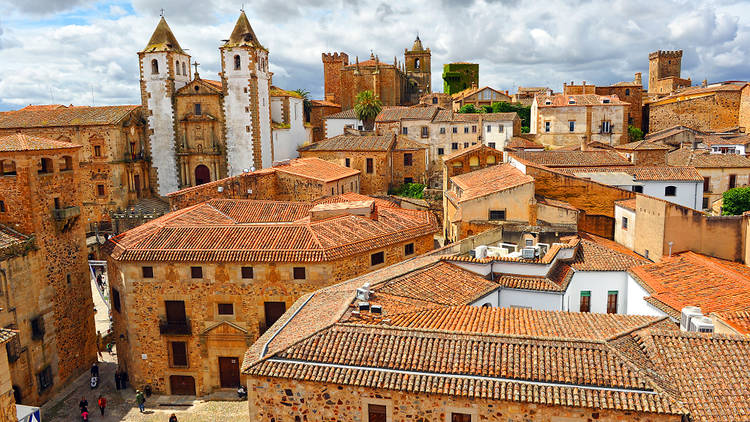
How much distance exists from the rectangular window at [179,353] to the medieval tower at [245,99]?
24767mm

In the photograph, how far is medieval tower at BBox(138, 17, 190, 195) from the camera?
4756 cm

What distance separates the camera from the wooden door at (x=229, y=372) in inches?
961

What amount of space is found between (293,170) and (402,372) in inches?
1201

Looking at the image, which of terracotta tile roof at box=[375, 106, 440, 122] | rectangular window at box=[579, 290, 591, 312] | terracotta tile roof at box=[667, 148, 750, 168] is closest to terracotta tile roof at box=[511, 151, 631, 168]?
terracotta tile roof at box=[667, 148, 750, 168]

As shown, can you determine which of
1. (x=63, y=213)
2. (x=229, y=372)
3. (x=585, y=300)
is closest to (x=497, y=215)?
(x=585, y=300)

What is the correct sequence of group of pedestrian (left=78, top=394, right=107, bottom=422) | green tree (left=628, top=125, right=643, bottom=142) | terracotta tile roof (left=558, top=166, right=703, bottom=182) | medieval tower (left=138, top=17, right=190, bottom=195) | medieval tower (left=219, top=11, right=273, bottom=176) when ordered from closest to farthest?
1. group of pedestrian (left=78, top=394, right=107, bottom=422)
2. terracotta tile roof (left=558, top=166, right=703, bottom=182)
3. medieval tower (left=219, top=11, right=273, bottom=176)
4. medieval tower (left=138, top=17, right=190, bottom=195)
5. green tree (left=628, top=125, right=643, bottom=142)

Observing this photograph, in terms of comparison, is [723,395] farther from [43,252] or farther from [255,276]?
[43,252]

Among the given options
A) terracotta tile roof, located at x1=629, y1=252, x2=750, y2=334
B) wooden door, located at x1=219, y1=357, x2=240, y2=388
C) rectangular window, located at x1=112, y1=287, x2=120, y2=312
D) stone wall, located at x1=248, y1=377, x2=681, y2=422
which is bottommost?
wooden door, located at x1=219, y1=357, x2=240, y2=388

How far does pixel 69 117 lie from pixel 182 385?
3349cm

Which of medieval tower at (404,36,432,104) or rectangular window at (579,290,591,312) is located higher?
medieval tower at (404,36,432,104)

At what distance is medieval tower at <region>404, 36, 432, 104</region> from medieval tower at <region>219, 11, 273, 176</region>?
144 feet

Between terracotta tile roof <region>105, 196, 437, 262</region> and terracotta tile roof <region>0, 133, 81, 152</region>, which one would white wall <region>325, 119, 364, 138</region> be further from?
terracotta tile roof <region>0, 133, 81, 152</region>

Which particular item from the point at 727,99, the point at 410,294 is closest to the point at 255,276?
the point at 410,294

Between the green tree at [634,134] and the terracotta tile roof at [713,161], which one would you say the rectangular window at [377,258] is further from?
A: the green tree at [634,134]
